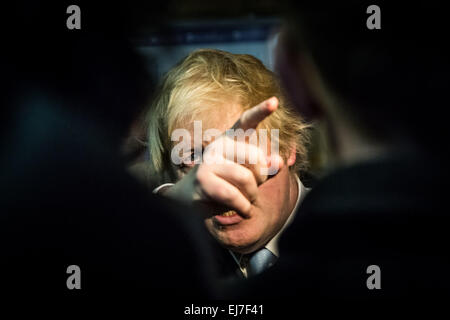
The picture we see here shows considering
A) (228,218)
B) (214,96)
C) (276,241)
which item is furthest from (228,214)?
(214,96)

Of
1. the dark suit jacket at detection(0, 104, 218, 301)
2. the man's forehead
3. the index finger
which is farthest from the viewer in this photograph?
the dark suit jacket at detection(0, 104, 218, 301)

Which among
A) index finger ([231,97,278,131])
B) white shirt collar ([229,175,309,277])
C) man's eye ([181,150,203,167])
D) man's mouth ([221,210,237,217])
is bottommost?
white shirt collar ([229,175,309,277])

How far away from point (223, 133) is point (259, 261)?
39 centimetres

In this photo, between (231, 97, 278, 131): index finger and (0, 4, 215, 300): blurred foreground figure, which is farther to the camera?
(0, 4, 215, 300): blurred foreground figure

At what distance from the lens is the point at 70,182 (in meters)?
1.31

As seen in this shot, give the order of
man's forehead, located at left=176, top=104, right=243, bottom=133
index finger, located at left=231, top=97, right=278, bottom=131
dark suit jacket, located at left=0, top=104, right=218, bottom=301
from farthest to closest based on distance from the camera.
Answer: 1. dark suit jacket, located at left=0, top=104, right=218, bottom=301
2. man's forehead, located at left=176, top=104, right=243, bottom=133
3. index finger, located at left=231, top=97, right=278, bottom=131

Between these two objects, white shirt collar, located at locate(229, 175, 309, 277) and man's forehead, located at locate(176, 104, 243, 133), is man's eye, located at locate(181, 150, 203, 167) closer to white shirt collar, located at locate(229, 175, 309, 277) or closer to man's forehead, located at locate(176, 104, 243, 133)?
man's forehead, located at locate(176, 104, 243, 133)

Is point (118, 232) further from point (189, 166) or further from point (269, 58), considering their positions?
point (269, 58)

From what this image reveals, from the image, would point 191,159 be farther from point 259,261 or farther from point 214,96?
point 259,261

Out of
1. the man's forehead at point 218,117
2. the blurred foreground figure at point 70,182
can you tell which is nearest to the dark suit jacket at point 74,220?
the blurred foreground figure at point 70,182

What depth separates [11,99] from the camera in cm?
131

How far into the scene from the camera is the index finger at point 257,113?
3.12ft

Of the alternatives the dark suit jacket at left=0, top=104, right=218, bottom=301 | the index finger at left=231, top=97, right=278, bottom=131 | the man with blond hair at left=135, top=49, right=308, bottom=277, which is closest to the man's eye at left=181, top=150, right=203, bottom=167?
the man with blond hair at left=135, top=49, right=308, bottom=277

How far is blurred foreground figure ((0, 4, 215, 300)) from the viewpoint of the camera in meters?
1.30
